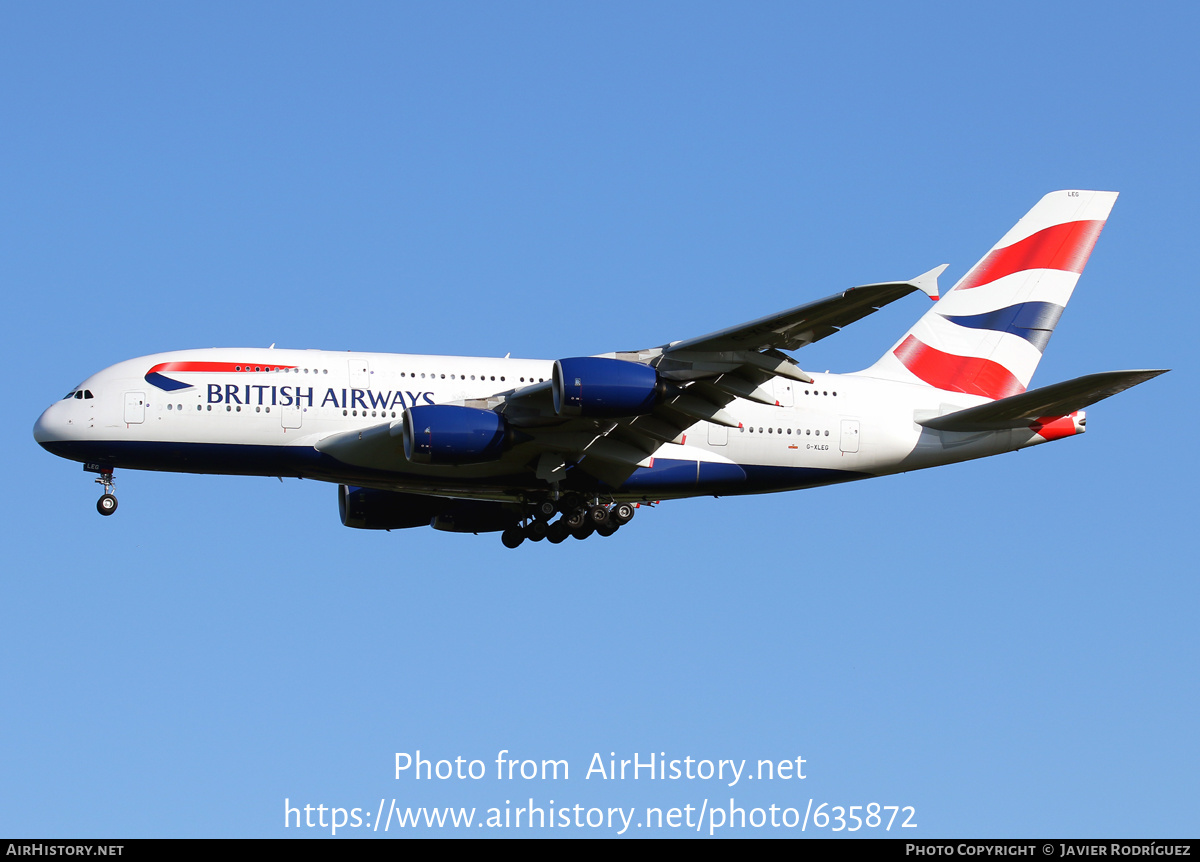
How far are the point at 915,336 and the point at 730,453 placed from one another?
20.9 ft

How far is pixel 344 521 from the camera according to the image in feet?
117

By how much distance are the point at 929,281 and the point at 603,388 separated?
23.3 feet

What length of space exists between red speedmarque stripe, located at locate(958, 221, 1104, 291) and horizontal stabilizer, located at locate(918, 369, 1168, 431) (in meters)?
4.90

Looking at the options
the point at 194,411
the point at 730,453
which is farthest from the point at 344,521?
the point at 730,453

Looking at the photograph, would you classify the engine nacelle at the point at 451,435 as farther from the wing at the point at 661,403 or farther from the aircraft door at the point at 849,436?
the aircraft door at the point at 849,436

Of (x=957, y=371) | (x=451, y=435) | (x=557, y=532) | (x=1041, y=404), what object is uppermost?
(x=957, y=371)

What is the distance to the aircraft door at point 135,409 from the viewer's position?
1193 inches

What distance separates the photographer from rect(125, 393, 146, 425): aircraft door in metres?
30.3

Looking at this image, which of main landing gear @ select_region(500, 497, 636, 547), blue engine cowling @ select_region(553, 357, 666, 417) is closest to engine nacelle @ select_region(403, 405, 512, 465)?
blue engine cowling @ select_region(553, 357, 666, 417)

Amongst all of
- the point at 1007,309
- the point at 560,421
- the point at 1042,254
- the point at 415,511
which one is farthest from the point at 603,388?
the point at 1042,254

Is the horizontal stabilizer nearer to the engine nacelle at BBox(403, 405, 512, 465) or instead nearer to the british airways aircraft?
the british airways aircraft

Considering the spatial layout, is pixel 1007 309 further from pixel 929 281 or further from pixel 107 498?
pixel 107 498

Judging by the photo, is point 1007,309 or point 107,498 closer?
point 107,498

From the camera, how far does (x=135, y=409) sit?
30.4 meters
